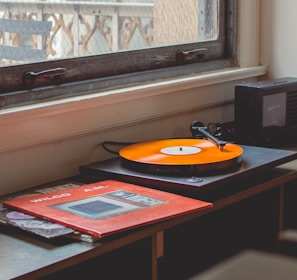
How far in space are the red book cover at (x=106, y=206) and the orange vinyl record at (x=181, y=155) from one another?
8cm

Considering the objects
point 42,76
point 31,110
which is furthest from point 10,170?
point 42,76

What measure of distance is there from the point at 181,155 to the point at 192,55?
22.7 inches

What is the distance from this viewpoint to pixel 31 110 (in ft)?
4.96

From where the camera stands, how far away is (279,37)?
7.10 ft

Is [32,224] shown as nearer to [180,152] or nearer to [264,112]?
[180,152]

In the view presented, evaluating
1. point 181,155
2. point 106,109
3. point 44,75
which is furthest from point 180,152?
point 44,75

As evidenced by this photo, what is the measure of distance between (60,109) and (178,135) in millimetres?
473

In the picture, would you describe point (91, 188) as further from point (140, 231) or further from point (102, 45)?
point (102, 45)

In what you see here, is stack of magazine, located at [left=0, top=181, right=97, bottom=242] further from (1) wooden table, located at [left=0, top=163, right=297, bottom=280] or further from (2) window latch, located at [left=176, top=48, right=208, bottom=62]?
(2) window latch, located at [left=176, top=48, right=208, bottom=62]

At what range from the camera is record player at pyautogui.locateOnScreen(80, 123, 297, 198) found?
143cm

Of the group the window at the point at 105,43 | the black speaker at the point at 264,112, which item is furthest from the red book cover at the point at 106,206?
the black speaker at the point at 264,112

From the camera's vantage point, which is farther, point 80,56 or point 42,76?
point 80,56

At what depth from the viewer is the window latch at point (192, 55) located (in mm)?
2006

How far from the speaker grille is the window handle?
0.69 m
